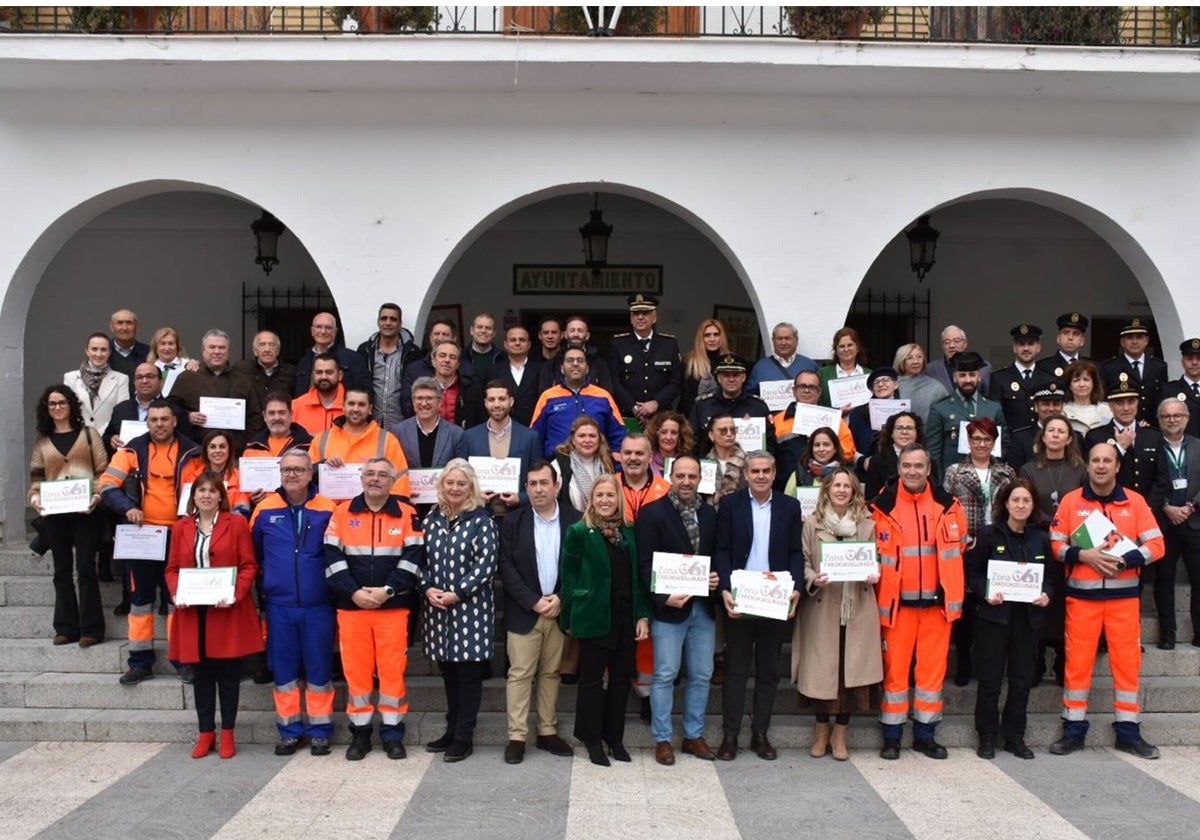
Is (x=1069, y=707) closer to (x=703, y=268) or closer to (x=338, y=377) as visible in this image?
(x=338, y=377)

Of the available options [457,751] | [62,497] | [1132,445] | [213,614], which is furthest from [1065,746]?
[62,497]

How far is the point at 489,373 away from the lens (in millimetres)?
8383

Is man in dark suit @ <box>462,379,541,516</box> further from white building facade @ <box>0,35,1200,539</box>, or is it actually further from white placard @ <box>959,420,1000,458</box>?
white placard @ <box>959,420,1000,458</box>

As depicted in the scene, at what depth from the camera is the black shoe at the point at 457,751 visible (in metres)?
6.35

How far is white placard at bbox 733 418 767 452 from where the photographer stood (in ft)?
24.3

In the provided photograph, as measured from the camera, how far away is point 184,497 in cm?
694

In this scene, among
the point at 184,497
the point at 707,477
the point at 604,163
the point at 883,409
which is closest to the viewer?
the point at 707,477

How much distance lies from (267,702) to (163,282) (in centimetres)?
692

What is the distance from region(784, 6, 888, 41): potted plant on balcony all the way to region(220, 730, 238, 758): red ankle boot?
670 cm

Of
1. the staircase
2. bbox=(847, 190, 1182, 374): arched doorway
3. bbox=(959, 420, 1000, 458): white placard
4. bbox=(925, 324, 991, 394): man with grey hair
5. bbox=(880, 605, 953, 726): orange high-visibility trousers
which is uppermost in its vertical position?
bbox=(847, 190, 1182, 374): arched doorway

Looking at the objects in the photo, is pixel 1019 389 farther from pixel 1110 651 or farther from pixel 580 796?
pixel 580 796

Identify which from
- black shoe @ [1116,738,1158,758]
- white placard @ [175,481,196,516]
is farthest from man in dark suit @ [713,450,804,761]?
white placard @ [175,481,196,516]

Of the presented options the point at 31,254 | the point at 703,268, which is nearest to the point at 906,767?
the point at 703,268

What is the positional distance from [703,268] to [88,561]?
7.57m
